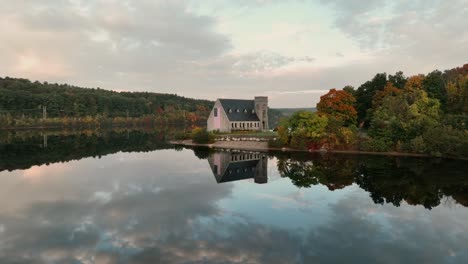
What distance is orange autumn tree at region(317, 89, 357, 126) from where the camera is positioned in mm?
52906

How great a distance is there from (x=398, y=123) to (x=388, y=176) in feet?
57.6

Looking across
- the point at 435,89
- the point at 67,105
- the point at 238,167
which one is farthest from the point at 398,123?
the point at 67,105

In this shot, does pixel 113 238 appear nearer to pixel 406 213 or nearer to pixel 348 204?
pixel 348 204

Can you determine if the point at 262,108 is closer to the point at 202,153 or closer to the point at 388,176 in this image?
the point at 202,153

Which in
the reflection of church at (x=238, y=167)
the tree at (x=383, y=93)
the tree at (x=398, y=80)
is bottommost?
the reflection of church at (x=238, y=167)

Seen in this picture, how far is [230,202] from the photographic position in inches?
850

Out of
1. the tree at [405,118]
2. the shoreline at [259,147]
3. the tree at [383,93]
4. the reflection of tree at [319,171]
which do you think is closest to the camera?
the reflection of tree at [319,171]

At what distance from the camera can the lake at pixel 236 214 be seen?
13.7m

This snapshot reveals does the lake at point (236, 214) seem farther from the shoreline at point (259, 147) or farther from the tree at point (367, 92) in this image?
the tree at point (367, 92)

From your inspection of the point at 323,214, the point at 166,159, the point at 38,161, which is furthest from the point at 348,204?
the point at 38,161

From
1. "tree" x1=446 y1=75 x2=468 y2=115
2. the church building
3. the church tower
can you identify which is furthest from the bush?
"tree" x1=446 y1=75 x2=468 y2=115

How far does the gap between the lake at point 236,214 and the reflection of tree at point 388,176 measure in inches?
4.0

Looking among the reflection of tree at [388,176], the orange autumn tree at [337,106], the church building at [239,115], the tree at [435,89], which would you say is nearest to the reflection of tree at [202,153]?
the reflection of tree at [388,176]

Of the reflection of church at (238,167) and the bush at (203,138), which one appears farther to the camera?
the bush at (203,138)
